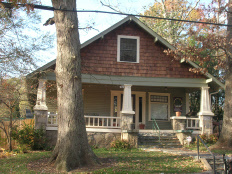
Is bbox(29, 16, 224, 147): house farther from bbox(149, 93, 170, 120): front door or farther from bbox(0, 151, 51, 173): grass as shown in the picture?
bbox(0, 151, 51, 173): grass

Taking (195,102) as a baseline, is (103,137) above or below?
below

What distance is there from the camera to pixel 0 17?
1154 cm

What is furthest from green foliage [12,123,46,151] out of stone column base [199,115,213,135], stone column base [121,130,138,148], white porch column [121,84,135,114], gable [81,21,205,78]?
stone column base [199,115,213,135]

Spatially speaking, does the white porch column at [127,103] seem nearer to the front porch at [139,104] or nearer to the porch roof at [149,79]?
the porch roof at [149,79]

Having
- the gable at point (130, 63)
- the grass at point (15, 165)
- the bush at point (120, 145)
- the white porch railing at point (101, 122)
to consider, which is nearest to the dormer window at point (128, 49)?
the gable at point (130, 63)

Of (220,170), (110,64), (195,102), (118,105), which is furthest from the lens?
(195,102)

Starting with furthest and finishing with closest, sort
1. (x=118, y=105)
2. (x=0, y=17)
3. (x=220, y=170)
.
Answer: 1. (x=118, y=105)
2. (x=0, y=17)
3. (x=220, y=170)

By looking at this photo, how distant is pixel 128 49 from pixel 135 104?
4.03 m

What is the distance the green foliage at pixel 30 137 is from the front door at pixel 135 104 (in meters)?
5.20

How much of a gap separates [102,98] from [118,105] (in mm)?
1082

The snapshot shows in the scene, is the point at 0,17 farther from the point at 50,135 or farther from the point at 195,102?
the point at 195,102

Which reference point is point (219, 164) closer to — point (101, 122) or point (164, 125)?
point (164, 125)

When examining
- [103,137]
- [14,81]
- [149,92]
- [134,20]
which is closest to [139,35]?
[134,20]

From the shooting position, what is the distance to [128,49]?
15039 mm
